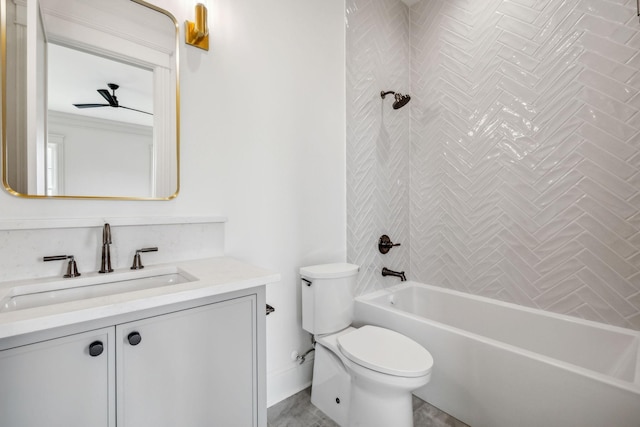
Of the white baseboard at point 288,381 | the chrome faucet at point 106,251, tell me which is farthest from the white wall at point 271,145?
the chrome faucet at point 106,251

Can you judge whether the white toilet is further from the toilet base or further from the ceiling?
the ceiling

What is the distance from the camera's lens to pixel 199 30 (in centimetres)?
134

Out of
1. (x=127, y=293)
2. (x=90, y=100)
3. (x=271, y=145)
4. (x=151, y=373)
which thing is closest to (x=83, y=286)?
(x=127, y=293)

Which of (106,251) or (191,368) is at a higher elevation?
(106,251)

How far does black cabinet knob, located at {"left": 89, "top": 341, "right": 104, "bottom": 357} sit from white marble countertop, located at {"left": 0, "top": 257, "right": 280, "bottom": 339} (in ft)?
0.26

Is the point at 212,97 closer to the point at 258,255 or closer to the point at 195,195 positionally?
the point at 195,195

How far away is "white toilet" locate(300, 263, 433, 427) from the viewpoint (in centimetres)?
129

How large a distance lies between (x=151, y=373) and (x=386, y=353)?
0.98m

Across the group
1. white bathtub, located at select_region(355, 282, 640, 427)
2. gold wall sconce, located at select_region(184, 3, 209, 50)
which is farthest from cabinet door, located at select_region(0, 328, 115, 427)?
white bathtub, located at select_region(355, 282, 640, 427)

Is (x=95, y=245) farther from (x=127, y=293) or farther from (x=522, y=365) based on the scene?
(x=522, y=365)

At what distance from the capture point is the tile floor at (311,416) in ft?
5.10

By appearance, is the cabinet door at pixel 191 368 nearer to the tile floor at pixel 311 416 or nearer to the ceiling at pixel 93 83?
the tile floor at pixel 311 416

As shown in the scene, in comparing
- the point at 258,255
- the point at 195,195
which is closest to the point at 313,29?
the point at 195,195

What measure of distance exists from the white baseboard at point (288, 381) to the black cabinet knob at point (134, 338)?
1055mm
